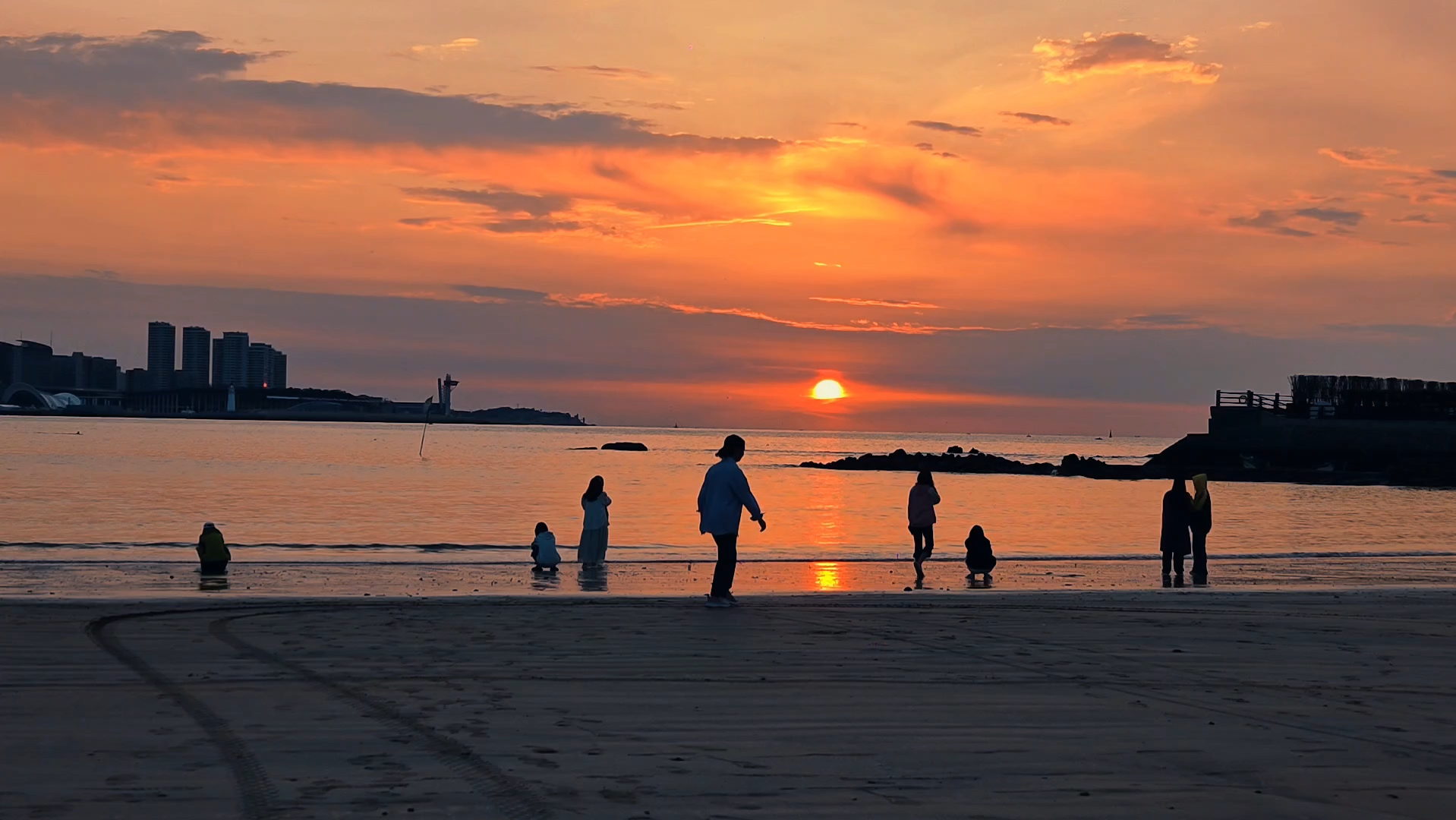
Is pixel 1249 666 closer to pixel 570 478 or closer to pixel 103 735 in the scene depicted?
pixel 103 735

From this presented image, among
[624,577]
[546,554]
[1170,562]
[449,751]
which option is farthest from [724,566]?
[1170,562]

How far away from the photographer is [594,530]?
70.1ft

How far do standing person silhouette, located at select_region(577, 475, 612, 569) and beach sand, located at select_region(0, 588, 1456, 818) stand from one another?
7713mm

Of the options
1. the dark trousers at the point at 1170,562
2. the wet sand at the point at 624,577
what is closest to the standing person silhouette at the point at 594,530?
the wet sand at the point at 624,577

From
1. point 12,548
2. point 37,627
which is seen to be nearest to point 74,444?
point 12,548

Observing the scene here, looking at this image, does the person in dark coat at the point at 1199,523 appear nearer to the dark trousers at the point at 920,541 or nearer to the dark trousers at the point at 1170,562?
the dark trousers at the point at 1170,562

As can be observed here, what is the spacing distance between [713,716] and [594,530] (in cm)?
1367

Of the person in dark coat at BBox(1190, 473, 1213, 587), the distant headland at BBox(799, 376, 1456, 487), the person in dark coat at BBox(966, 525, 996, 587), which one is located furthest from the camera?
the distant headland at BBox(799, 376, 1456, 487)

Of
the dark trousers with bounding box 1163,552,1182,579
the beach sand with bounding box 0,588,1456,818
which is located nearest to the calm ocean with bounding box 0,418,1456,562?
the dark trousers with bounding box 1163,552,1182,579

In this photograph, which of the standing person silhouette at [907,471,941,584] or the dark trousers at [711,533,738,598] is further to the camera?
the standing person silhouette at [907,471,941,584]

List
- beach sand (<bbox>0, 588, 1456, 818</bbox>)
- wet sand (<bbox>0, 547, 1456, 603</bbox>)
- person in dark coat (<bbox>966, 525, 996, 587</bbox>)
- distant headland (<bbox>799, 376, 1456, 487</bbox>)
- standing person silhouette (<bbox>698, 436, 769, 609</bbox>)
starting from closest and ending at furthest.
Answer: beach sand (<bbox>0, 588, 1456, 818</bbox>) < standing person silhouette (<bbox>698, 436, 769, 609</bbox>) < wet sand (<bbox>0, 547, 1456, 603</bbox>) < person in dark coat (<bbox>966, 525, 996, 587</bbox>) < distant headland (<bbox>799, 376, 1456, 487</bbox>)

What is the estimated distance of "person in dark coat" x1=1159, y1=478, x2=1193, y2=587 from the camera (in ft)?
69.7

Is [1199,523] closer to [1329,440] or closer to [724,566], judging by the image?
[724,566]

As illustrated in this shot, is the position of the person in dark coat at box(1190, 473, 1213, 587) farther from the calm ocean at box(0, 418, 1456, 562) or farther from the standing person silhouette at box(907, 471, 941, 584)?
the calm ocean at box(0, 418, 1456, 562)
